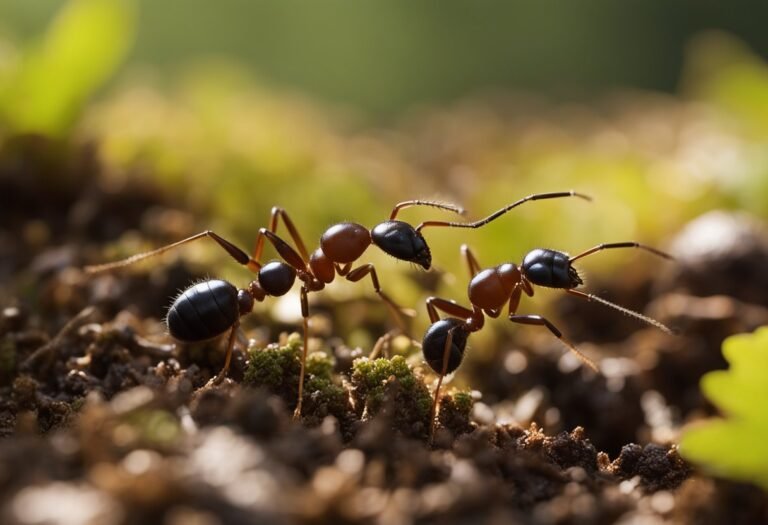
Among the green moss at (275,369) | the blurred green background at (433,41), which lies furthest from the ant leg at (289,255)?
the blurred green background at (433,41)

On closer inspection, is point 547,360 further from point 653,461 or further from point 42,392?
point 42,392

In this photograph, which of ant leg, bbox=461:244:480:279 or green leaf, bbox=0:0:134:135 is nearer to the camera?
ant leg, bbox=461:244:480:279

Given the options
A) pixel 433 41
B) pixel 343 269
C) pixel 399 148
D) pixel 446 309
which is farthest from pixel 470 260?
pixel 433 41

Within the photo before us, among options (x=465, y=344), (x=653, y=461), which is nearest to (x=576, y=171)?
(x=465, y=344)

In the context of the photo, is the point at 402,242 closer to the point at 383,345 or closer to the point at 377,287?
the point at 377,287

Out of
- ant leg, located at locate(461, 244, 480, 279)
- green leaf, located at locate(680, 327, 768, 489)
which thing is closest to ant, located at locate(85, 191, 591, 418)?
ant leg, located at locate(461, 244, 480, 279)

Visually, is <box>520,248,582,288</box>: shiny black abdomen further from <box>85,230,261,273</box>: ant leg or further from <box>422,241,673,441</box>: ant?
<box>85,230,261,273</box>: ant leg
